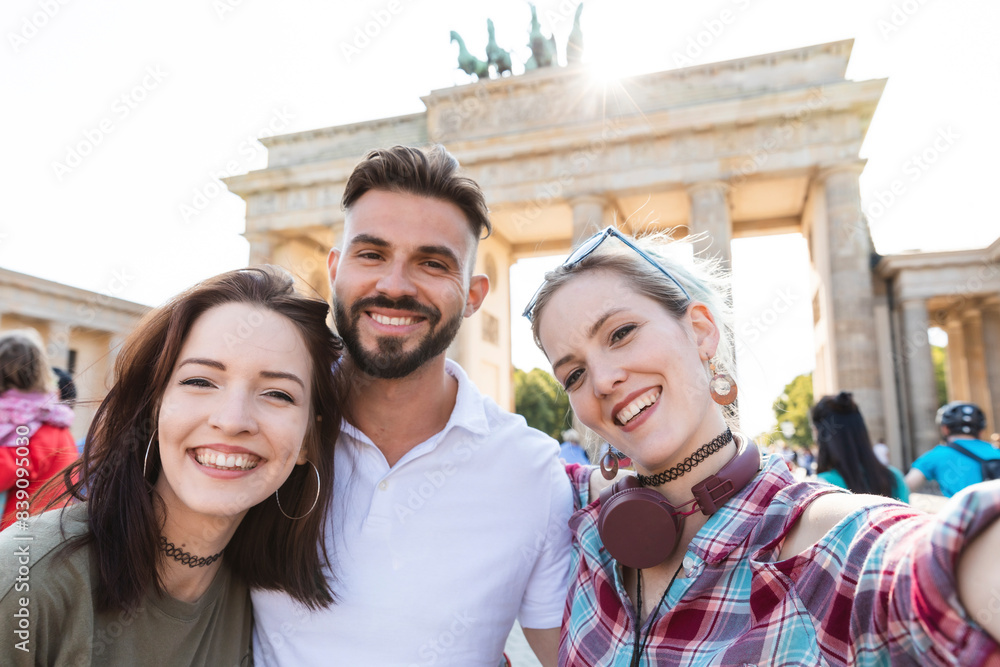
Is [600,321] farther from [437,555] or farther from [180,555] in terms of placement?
[180,555]

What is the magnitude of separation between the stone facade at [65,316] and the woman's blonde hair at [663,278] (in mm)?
25854

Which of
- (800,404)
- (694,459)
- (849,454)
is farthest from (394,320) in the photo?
(800,404)

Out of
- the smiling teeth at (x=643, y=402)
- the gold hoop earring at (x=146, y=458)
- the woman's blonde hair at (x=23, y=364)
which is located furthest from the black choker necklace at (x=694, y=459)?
the woman's blonde hair at (x=23, y=364)

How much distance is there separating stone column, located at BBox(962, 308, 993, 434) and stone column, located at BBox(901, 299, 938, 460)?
566 centimetres

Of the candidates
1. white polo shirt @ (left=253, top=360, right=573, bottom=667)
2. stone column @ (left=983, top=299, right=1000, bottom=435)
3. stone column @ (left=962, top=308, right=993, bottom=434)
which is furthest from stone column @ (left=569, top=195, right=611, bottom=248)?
white polo shirt @ (left=253, top=360, right=573, bottom=667)

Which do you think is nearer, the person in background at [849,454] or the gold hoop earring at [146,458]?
the gold hoop earring at [146,458]

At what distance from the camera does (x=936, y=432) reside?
20.0m

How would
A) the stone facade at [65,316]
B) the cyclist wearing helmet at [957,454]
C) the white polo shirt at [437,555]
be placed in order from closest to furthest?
the white polo shirt at [437,555] → the cyclist wearing helmet at [957,454] → the stone facade at [65,316]

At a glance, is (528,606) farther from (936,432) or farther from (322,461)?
(936,432)

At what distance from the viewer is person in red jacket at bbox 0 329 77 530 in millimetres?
3619

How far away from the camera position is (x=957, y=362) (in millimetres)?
27141

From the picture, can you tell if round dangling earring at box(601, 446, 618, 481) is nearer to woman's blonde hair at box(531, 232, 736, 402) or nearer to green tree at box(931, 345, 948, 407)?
woman's blonde hair at box(531, 232, 736, 402)

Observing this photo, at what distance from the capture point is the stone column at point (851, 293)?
20.2 m

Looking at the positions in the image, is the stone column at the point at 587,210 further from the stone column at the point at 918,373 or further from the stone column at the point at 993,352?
the stone column at the point at 993,352
